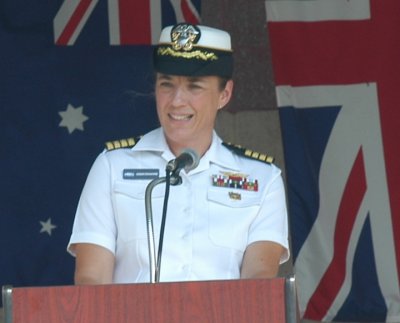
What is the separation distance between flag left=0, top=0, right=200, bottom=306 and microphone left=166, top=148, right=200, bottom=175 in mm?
2445

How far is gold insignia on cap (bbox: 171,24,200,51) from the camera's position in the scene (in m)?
4.04

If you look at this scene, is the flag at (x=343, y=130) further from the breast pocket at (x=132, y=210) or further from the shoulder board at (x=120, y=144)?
the breast pocket at (x=132, y=210)

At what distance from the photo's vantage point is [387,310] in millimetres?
5906

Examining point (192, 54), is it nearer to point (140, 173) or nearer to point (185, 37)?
point (185, 37)

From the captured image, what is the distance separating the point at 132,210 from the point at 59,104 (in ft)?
6.91

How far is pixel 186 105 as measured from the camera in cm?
398

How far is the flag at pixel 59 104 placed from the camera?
5957mm

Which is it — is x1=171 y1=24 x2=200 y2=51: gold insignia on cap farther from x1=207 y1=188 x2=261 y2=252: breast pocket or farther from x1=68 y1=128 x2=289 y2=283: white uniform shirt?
x1=207 y1=188 x2=261 y2=252: breast pocket

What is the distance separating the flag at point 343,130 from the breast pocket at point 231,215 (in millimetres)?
1813

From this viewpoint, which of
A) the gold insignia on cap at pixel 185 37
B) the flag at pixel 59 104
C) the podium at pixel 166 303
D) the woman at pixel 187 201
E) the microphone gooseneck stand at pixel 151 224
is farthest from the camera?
the flag at pixel 59 104

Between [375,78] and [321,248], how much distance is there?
77cm

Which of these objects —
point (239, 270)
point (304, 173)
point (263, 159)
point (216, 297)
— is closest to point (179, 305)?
point (216, 297)

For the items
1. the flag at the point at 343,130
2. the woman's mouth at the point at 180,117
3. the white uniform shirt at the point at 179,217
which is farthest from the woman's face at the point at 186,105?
the flag at the point at 343,130

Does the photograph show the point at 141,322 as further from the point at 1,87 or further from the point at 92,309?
the point at 1,87
